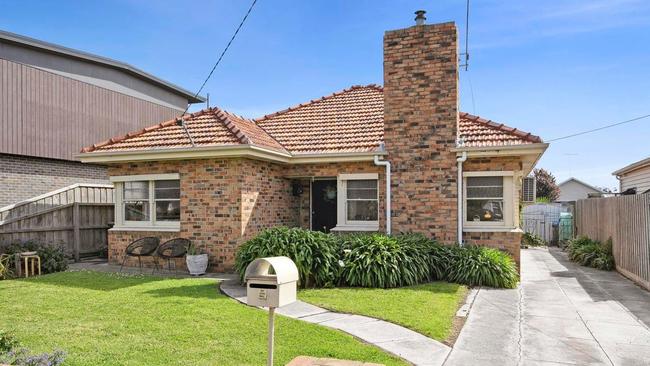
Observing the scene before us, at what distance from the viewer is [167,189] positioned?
11.6 metres

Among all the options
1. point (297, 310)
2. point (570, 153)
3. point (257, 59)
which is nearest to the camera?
point (297, 310)

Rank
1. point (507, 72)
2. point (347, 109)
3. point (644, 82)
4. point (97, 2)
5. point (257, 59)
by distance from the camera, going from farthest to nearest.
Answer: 1. point (644, 82)
2. point (507, 72)
3. point (347, 109)
4. point (257, 59)
5. point (97, 2)

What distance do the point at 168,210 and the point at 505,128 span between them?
28.8 feet

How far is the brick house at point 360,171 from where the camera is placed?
1061 centimetres

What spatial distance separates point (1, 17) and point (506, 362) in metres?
19.1

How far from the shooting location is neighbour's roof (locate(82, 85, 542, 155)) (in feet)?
35.9

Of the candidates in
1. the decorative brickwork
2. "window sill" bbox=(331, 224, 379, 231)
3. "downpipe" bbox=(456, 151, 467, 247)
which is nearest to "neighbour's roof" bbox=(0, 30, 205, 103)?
the decorative brickwork

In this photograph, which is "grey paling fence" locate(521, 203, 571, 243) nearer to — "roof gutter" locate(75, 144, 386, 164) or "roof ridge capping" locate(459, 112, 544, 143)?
"roof ridge capping" locate(459, 112, 544, 143)

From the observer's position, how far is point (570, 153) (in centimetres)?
4462

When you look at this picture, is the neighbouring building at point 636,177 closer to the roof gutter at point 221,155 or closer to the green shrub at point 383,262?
the green shrub at point 383,262

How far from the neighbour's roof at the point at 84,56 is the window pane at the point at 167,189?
18.7 ft

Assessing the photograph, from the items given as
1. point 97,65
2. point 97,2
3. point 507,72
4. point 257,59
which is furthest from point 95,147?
point 507,72

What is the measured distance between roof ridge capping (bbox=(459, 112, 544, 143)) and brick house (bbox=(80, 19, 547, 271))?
4 cm

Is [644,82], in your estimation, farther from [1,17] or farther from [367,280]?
[1,17]
